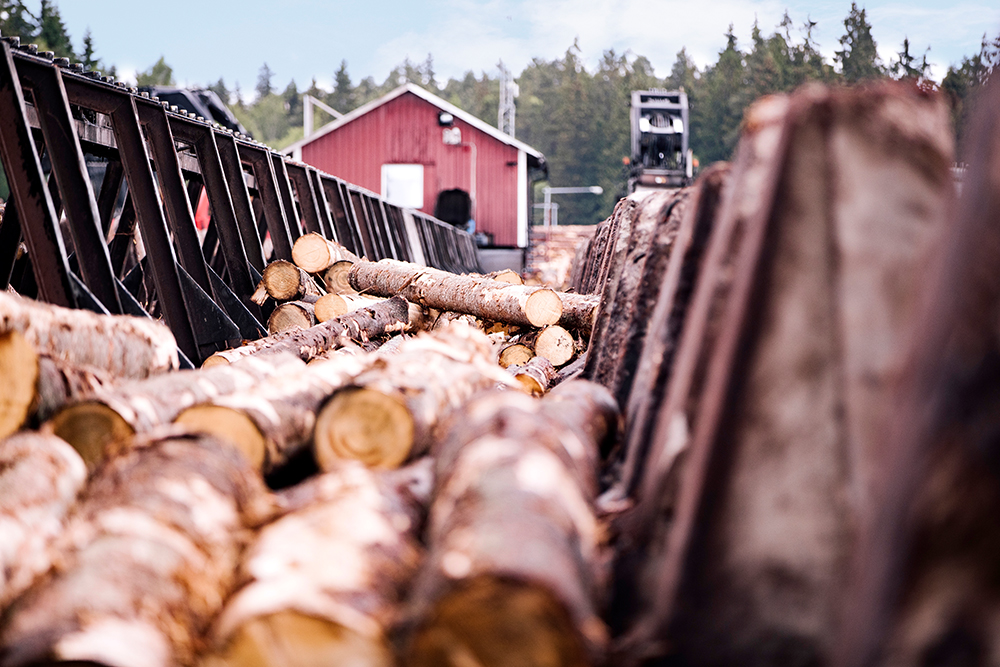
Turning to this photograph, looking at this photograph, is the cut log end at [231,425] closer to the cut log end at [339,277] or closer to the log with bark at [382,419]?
the log with bark at [382,419]

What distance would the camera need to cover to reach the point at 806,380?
1715 millimetres

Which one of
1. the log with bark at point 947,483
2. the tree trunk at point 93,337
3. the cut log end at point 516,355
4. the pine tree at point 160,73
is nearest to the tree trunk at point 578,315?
the cut log end at point 516,355

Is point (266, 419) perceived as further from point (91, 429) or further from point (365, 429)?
point (91, 429)

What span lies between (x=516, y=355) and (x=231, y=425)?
4.40 meters

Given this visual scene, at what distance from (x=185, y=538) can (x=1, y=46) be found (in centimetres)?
419

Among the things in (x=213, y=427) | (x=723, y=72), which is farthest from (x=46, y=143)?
(x=723, y=72)

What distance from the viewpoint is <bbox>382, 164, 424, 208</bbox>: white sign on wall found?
29.1 metres

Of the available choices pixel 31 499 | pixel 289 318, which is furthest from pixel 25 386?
pixel 289 318

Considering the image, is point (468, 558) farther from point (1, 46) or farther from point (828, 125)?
point (1, 46)

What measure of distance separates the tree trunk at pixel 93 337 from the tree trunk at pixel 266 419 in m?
0.81

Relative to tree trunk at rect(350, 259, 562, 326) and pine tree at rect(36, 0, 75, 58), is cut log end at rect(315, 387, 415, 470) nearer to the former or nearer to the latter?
tree trunk at rect(350, 259, 562, 326)

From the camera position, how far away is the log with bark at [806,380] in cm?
167

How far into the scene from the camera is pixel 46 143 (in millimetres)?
5129

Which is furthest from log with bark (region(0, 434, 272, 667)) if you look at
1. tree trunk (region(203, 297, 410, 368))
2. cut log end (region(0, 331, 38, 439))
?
tree trunk (region(203, 297, 410, 368))
